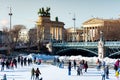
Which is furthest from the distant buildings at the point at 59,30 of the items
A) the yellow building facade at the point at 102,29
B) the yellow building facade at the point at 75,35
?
the yellow building facade at the point at 75,35

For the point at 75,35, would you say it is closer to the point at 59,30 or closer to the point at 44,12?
the point at 59,30

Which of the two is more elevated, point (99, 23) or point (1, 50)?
point (99, 23)

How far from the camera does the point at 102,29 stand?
383 feet

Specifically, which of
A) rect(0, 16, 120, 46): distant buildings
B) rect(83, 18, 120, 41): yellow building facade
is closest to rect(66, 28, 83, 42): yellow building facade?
rect(0, 16, 120, 46): distant buildings

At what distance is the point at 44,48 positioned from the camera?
314 feet

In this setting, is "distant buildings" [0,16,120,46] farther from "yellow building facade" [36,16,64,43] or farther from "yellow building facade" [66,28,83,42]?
"yellow building facade" [66,28,83,42]

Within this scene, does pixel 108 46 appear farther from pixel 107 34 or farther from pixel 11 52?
pixel 107 34

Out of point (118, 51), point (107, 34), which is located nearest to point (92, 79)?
point (118, 51)

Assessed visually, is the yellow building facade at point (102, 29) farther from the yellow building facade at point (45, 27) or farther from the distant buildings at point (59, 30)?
the yellow building facade at point (45, 27)

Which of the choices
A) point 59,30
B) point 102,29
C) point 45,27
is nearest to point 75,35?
point 59,30

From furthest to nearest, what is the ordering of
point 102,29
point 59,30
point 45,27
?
point 59,30
point 102,29
point 45,27

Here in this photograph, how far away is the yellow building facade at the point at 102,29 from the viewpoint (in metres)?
109

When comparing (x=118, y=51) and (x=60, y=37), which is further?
(x=60, y=37)

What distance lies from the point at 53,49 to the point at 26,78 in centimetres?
5432
